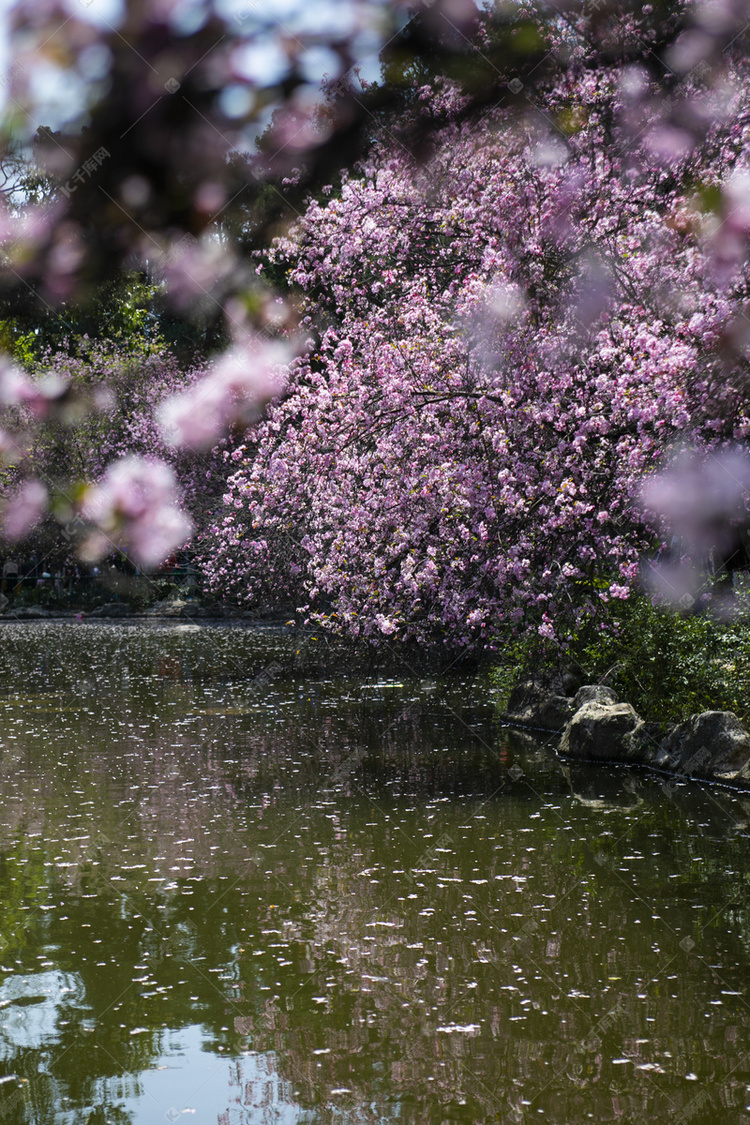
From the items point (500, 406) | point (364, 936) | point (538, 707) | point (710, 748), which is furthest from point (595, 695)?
point (364, 936)

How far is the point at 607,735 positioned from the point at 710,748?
139 centimetres

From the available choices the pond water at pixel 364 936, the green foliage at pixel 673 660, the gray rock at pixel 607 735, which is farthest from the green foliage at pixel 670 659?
the pond water at pixel 364 936

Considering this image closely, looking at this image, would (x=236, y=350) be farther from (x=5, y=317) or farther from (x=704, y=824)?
(x=704, y=824)

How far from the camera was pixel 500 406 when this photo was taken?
11383mm

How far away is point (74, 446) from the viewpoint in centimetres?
3403

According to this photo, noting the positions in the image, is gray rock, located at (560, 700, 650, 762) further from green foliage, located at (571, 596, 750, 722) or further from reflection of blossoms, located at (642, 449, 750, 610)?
reflection of blossoms, located at (642, 449, 750, 610)

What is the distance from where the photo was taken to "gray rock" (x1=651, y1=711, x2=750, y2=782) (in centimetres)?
1035

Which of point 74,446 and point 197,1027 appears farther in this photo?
point 74,446

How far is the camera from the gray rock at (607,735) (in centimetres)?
1168

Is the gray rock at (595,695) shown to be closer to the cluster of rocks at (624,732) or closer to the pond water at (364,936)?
the cluster of rocks at (624,732)

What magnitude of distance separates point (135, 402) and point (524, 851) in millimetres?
28604

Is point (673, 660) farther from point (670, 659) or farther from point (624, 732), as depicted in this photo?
point (624, 732)

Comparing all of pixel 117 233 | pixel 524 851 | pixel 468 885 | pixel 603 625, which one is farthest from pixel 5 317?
pixel 603 625

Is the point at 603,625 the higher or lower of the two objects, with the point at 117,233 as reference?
higher
